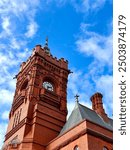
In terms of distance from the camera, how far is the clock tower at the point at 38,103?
27.7m

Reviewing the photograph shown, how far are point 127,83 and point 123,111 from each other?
0.77 m

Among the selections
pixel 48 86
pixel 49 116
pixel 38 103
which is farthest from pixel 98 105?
pixel 38 103

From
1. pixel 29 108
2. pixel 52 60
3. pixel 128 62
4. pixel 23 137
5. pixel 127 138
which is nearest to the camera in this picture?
pixel 127 138

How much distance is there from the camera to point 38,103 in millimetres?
29922

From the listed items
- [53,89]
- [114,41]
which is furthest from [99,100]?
[114,41]

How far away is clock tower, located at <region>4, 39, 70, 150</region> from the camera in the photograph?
27.7 m

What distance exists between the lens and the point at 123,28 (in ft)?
24.8

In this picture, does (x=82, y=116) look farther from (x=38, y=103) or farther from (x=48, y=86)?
(x=48, y=86)

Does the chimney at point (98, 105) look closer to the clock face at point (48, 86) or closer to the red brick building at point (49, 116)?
the red brick building at point (49, 116)

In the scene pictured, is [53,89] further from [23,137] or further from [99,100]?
[23,137]

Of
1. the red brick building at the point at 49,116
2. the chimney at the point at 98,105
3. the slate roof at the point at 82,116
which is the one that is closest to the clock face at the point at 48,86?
the red brick building at the point at 49,116

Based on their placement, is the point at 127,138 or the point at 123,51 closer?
the point at 127,138

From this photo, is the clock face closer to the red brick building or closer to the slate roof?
the red brick building

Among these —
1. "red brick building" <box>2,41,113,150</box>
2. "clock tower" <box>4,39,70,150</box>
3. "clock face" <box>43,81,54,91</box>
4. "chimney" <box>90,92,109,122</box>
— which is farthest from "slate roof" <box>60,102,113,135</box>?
"clock face" <box>43,81,54,91</box>
